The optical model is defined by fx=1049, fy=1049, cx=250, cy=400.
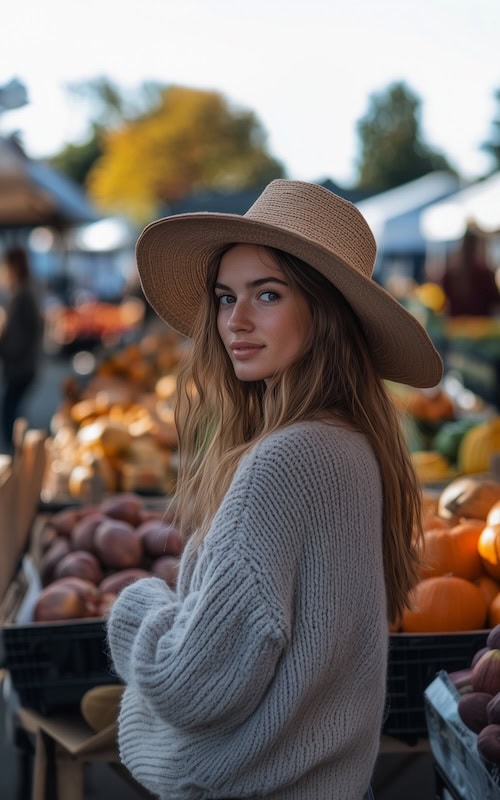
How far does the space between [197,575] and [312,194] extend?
716 mm

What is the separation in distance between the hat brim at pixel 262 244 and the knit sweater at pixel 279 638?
244 mm

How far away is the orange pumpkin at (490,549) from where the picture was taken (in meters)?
2.85

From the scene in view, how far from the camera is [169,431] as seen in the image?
5.53 meters

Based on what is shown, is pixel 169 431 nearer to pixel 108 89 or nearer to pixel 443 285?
pixel 443 285

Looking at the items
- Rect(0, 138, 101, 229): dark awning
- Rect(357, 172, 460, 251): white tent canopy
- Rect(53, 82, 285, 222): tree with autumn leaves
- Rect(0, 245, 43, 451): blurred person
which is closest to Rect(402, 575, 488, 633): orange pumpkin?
Rect(0, 138, 101, 229): dark awning

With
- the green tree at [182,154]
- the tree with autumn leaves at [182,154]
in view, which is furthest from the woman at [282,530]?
the tree with autumn leaves at [182,154]

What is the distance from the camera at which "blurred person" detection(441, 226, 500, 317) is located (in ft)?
37.5

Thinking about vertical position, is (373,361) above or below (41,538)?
above

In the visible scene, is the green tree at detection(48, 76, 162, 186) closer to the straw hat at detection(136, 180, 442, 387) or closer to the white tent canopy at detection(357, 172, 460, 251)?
the white tent canopy at detection(357, 172, 460, 251)

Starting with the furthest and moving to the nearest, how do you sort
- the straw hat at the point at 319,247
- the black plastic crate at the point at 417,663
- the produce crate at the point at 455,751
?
the black plastic crate at the point at 417,663 < the produce crate at the point at 455,751 < the straw hat at the point at 319,247

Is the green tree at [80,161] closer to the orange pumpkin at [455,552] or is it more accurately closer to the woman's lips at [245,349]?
the orange pumpkin at [455,552]

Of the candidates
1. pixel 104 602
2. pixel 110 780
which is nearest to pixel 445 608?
pixel 104 602

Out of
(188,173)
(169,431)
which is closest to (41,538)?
(169,431)

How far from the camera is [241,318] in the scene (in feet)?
5.95
